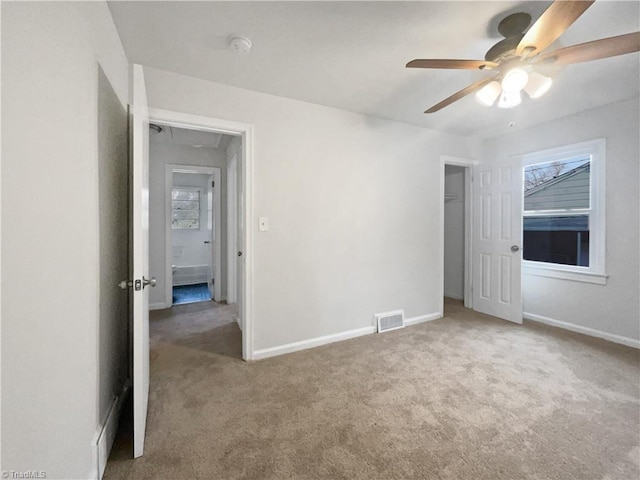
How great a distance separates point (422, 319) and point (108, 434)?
3.09 meters

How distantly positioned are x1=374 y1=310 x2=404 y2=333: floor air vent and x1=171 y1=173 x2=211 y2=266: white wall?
4.09 meters

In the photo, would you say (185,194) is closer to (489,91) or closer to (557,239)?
(489,91)

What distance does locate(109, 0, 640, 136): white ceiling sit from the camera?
1518mm

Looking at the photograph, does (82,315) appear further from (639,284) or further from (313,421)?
(639,284)

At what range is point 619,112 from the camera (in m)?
2.75

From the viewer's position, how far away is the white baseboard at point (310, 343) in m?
2.51

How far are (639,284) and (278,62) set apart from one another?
3.85 metres

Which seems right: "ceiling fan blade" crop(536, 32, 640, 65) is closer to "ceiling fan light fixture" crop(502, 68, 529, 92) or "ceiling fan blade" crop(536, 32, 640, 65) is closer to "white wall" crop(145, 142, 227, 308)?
"ceiling fan light fixture" crop(502, 68, 529, 92)

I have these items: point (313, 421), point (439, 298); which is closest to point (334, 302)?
point (313, 421)

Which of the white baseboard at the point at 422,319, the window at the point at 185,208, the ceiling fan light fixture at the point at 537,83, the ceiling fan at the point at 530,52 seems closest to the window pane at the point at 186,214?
the window at the point at 185,208

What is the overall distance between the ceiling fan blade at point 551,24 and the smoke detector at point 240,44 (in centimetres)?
156

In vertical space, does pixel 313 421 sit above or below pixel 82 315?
below

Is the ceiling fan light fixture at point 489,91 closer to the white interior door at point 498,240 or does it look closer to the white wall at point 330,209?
the white wall at point 330,209

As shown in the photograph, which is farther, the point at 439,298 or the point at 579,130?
the point at 439,298
